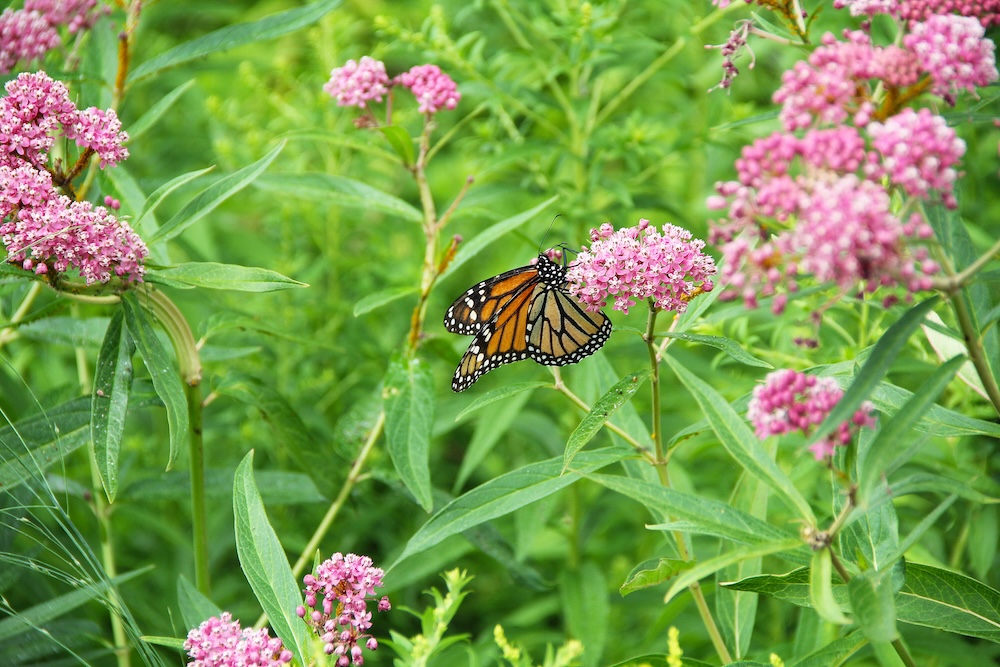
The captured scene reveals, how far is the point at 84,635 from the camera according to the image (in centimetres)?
285

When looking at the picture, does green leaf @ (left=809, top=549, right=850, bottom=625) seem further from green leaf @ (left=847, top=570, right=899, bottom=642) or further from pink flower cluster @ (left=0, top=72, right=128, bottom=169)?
pink flower cluster @ (left=0, top=72, right=128, bottom=169)

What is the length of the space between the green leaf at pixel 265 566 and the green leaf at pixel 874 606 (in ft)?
3.71

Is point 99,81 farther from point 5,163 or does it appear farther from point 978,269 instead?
point 978,269

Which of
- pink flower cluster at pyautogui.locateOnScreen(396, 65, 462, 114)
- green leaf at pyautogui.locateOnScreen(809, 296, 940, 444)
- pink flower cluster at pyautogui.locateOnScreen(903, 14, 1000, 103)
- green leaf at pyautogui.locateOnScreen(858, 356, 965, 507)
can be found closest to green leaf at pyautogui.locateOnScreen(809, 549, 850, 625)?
green leaf at pyautogui.locateOnScreen(858, 356, 965, 507)

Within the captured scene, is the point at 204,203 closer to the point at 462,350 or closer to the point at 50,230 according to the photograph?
the point at 50,230

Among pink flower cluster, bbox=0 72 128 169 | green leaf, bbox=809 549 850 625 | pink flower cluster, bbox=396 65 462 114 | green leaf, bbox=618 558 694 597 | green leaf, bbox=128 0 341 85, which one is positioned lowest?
green leaf, bbox=809 549 850 625

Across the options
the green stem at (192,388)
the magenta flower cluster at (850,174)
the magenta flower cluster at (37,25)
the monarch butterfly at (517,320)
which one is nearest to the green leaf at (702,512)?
the magenta flower cluster at (850,174)

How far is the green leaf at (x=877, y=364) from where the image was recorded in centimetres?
139

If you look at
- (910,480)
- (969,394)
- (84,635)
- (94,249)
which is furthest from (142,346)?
(969,394)

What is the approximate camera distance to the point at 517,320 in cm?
309

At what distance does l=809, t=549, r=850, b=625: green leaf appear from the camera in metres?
1.40

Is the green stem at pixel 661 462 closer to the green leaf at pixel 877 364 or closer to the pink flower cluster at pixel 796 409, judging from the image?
the pink flower cluster at pixel 796 409

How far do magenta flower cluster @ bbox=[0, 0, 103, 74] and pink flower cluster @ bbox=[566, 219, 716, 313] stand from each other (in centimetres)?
193

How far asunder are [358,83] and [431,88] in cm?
22
